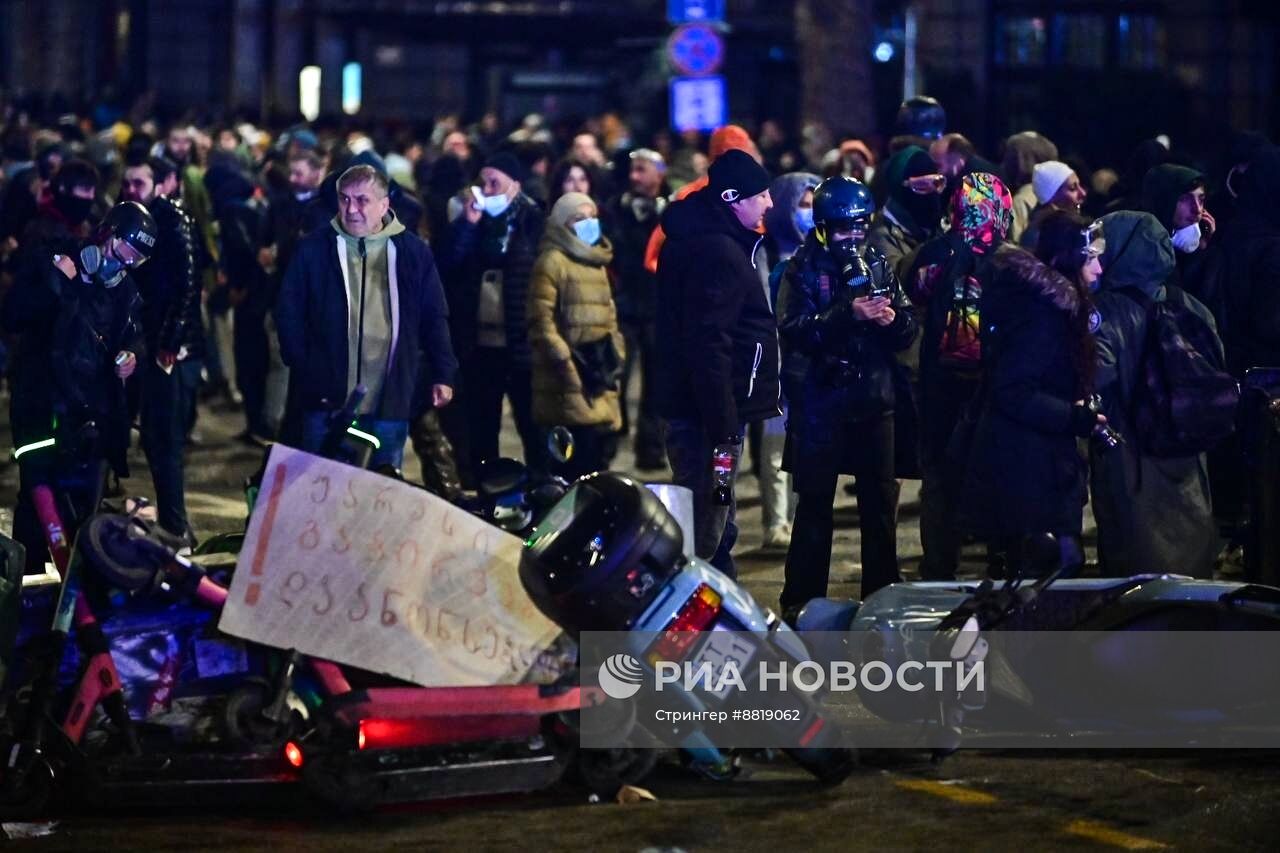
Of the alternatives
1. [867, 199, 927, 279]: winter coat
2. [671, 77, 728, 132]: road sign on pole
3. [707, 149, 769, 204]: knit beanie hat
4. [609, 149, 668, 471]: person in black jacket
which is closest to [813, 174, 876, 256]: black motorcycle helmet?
[707, 149, 769, 204]: knit beanie hat

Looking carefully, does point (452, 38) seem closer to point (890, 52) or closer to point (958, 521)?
point (890, 52)

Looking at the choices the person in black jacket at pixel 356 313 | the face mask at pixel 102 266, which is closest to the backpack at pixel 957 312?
the person in black jacket at pixel 356 313

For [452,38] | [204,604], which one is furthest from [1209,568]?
[452,38]

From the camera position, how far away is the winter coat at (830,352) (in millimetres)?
9305

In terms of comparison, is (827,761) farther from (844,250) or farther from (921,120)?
(921,120)

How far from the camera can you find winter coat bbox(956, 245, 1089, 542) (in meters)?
8.41

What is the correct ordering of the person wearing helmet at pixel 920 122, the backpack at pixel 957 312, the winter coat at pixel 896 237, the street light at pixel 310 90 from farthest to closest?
the street light at pixel 310 90
the person wearing helmet at pixel 920 122
the winter coat at pixel 896 237
the backpack at pixel 957 312

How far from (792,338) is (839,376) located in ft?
0.79

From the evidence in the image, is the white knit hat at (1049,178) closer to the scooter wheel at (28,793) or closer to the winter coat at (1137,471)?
the winter coat at (1137,471)

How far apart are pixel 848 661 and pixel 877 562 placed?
1.62m

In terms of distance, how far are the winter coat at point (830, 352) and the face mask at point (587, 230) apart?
2.36 meters

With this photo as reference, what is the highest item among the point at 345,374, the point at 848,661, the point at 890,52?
the point at 890,52

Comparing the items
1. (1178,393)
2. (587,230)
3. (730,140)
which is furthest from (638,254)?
(1178,393)

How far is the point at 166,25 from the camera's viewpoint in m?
47.4
